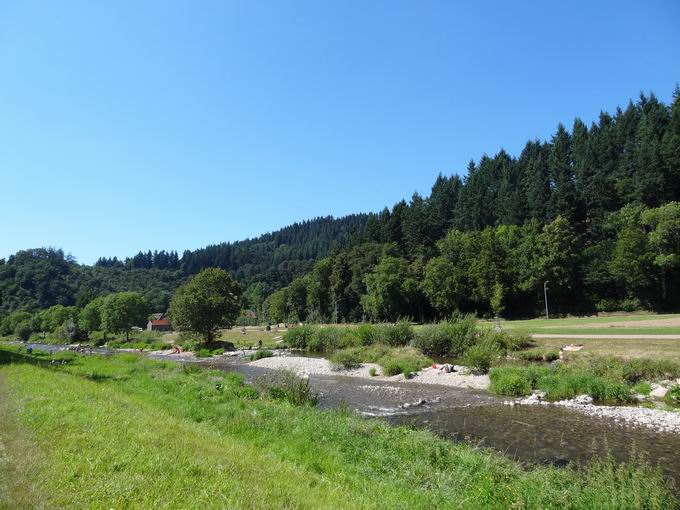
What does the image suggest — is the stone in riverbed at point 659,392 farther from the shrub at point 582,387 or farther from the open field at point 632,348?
the open field at point 632,348

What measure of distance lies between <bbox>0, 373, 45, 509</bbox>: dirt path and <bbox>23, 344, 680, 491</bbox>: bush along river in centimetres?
1082

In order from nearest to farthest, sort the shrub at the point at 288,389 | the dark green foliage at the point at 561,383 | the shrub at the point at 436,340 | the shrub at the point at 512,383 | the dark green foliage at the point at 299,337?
1. the shrub at the point at 288,389
2. the dark green foliage at the point at 561,383
3. the shrub at the point at 512,383
4. the shrub at the point at 436,340
5. the dark green foliage at the point at 299,337

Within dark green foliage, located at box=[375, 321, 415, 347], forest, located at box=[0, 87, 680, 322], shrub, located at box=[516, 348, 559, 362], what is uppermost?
forest, located at box=[0, 87, 680, 322]

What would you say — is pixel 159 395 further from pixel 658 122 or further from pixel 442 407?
A: pixel 658 122

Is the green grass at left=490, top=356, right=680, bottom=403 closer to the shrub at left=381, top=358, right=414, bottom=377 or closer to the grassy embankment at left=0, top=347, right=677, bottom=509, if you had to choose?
the shrub at left=381, top=358, right=414, bottom=377

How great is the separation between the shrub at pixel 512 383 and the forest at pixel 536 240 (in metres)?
42.7

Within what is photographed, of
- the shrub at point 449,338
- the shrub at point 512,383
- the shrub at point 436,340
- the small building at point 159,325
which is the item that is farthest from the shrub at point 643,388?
the small building at point 159,325

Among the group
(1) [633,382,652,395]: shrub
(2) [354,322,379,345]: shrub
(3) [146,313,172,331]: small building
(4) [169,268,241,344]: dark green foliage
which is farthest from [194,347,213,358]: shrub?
(3) [146,313,172,331]: small building

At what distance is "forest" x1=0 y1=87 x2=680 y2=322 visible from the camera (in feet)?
216

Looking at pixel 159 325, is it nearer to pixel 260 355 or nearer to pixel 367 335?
pixel 260 355

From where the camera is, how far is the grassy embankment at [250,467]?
21.3 ft

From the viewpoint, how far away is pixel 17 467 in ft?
22.5

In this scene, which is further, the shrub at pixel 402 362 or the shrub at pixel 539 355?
the shrub at pixel 402 362

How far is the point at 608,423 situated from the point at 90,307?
116 meters
